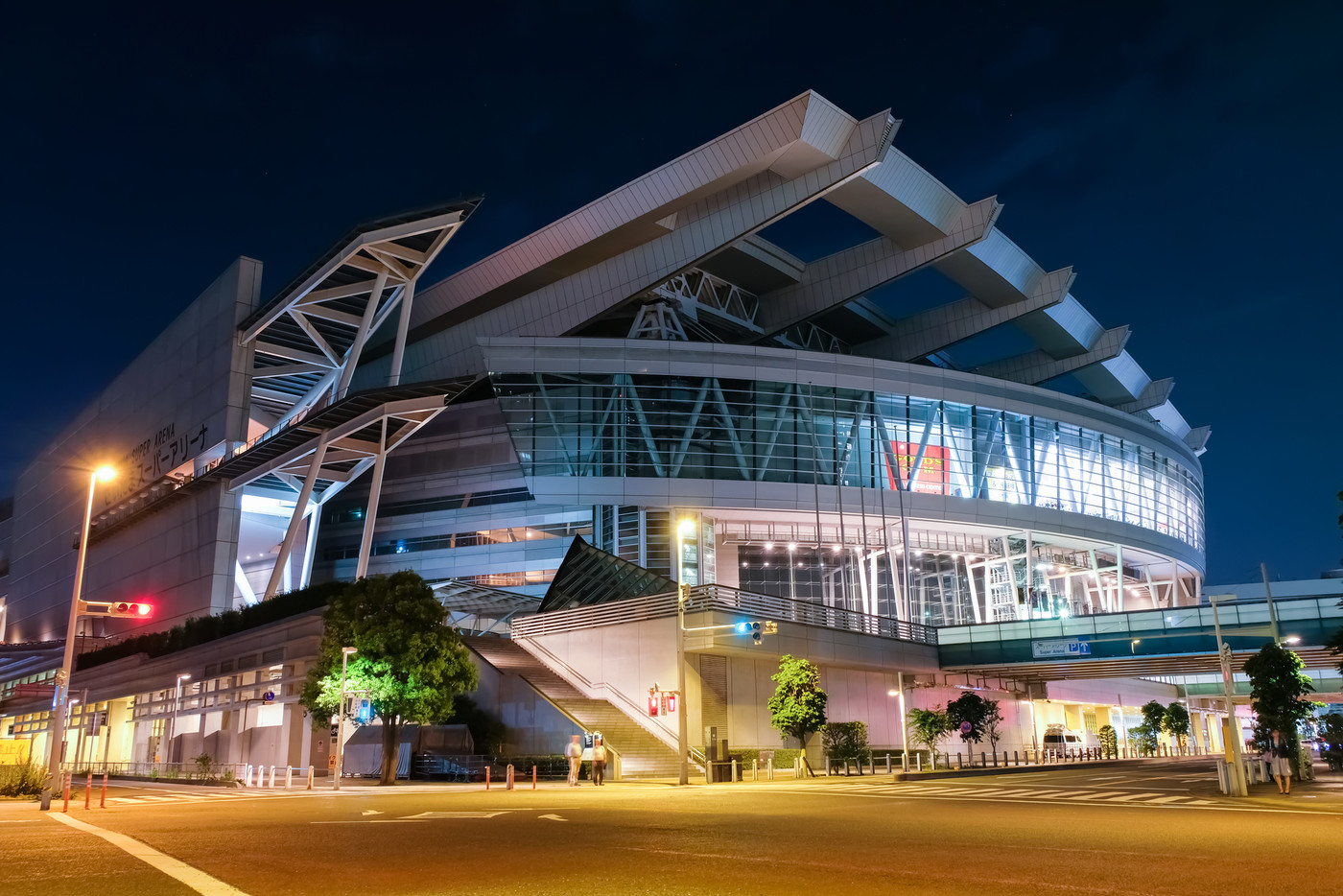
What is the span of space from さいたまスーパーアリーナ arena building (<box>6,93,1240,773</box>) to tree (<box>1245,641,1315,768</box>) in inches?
774

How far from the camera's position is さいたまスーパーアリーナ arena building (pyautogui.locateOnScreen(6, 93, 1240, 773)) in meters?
60.8

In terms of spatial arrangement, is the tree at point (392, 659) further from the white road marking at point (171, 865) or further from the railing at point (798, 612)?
the white road marking at point (171, 865)

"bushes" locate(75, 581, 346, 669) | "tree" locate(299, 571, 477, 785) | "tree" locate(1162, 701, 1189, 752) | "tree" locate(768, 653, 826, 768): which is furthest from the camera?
"tree" locate(1162, 701, 1189, 752)

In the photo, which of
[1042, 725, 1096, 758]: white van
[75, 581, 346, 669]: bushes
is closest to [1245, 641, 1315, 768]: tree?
[1042, 725, 1096, 758]: white van

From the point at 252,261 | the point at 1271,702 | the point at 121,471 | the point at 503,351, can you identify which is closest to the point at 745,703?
the point at 1271,702

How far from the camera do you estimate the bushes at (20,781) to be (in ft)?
95.1

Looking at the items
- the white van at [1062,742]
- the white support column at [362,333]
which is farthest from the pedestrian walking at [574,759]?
the white van at [1062,742]

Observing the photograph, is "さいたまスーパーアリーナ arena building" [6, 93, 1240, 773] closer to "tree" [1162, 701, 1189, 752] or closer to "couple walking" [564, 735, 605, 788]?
"tree" [1162, 701, 1189, 752]

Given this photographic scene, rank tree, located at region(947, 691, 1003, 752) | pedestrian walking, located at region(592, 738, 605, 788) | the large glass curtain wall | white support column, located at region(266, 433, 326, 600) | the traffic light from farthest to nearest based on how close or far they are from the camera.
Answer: the large glass curtain wall
white support column, located at region(266, 433, 326, 600)
tree, located at region(947, 691, 1003, 752)
pedestrian walking, located at region(592, 738, 605, 788)
the traffic light

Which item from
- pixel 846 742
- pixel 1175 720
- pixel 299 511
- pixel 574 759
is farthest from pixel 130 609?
pixel 1175 720

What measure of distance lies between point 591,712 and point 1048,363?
58.5m

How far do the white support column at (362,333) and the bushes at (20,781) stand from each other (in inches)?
1354

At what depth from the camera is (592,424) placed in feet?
206

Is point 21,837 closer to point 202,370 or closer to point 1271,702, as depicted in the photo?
point 1271,702
